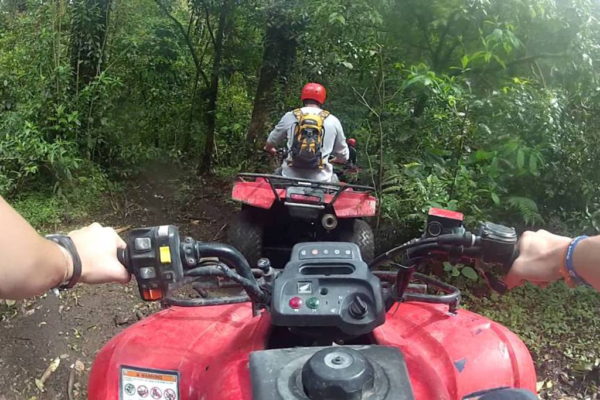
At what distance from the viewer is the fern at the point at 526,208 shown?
488 centimetres

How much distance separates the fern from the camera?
16.0ft

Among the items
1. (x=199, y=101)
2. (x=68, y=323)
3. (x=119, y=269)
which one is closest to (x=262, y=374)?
(x=119, y=269)

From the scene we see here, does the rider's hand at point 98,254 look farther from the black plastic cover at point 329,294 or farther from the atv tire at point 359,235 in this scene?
the atv tire at point 359,235

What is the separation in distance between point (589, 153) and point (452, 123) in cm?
124

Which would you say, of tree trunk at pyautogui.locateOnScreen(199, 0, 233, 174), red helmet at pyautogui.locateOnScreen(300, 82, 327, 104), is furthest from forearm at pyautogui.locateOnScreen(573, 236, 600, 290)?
tree trunk at pyautogui.locateOnScreen(199, 0, 233, 174)

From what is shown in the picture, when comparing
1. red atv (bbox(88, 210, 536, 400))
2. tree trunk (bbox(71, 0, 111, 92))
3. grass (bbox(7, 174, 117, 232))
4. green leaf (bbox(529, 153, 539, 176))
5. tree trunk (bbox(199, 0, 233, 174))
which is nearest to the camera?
red atv (bbox(88, 210, 536, 400))

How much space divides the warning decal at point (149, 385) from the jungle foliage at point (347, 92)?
11.3ft

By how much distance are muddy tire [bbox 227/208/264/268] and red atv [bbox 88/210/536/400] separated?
279 centimetres

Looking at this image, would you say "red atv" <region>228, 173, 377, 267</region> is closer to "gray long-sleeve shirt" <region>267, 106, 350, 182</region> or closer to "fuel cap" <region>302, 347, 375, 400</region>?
"gray long-sleeve shirt" <region>267, 106, 350, 182</region>

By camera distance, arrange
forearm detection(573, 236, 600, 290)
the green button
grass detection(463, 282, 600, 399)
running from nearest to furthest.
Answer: forearm detection(573, 236, 600, 290) → the green button → grass detection(463, 282, 600, 399)

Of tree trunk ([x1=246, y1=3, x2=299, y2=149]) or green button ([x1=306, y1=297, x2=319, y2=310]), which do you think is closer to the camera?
green button ([x1=306, y1=297, x2=319, y2=310])

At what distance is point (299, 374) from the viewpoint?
4.32ft

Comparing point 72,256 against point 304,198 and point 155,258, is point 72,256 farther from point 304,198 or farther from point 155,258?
point 304,198

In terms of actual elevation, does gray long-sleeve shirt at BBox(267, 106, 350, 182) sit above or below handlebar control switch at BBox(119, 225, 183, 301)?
below
